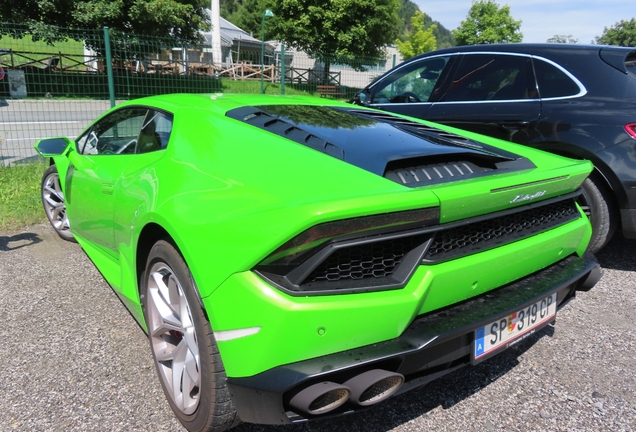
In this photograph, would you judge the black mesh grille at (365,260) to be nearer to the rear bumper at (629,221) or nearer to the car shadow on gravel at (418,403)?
the car shadow on gravel at (418,403)

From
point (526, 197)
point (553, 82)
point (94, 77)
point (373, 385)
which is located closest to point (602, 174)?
point (553, 82)

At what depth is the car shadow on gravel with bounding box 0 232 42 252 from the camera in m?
4.08

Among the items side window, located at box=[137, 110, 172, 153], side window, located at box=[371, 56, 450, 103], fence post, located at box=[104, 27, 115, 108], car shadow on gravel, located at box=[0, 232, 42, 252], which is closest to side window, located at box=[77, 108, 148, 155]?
side window, located at box=[137, 110, 172, 153]

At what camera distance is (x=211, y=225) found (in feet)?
5.24

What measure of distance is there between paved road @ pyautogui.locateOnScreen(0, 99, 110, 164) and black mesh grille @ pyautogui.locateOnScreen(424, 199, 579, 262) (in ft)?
27.9

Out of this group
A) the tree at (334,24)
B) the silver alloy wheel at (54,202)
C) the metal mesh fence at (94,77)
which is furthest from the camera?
the tree at (334,24)

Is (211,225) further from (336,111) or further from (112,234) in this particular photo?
(336,111)

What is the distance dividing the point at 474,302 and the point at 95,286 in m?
2.71

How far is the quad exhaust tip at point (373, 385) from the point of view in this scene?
1.43 meters

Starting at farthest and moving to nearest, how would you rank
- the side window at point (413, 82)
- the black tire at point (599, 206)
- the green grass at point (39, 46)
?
1. the green grass at point (39, 46)
2. the side window at point (413, 82)
3. the black tire at point (599, 206)

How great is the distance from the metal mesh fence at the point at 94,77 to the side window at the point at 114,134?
4.79 meters

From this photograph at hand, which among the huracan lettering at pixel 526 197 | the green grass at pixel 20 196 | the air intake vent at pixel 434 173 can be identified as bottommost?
the green grass at pixel 20 196

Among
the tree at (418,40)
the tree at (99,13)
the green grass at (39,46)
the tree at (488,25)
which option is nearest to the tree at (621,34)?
the tree at (488,25)

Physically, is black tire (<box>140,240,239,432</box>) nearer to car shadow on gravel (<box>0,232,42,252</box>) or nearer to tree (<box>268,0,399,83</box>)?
car shadow on gravel (<box>0,232,42,252</box>)
